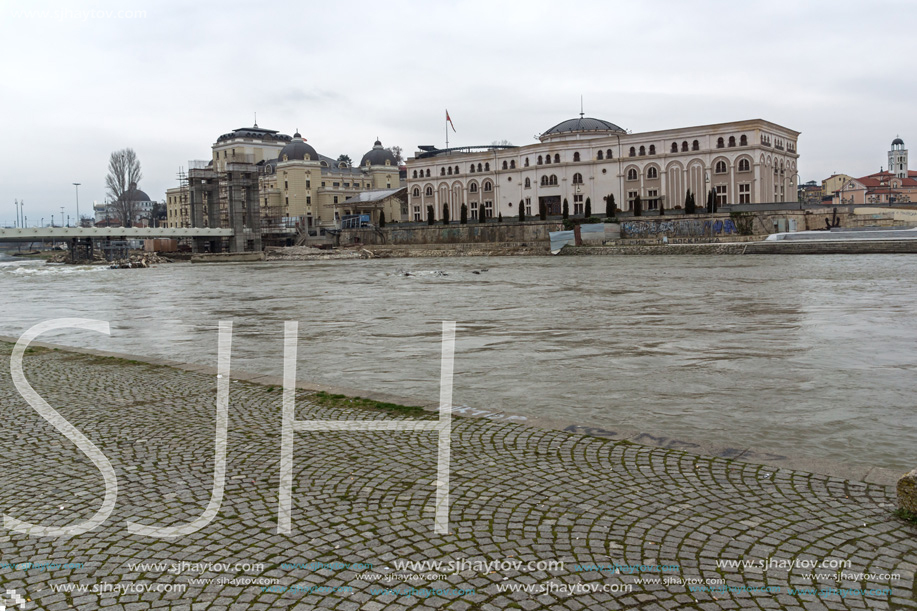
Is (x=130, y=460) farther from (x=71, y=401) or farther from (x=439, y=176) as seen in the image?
(x=439, y=176)

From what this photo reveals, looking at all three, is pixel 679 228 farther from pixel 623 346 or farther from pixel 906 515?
pixel 906 515

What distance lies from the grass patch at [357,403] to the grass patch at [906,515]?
4442 mm

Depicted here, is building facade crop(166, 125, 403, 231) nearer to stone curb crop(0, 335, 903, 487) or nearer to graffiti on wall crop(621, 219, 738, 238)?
graffiti on wall crop(621, 219, 738, 238)

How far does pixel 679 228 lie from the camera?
68.3 meters

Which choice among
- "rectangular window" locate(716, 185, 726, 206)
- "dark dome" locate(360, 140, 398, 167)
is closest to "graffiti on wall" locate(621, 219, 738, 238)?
"rectangular window" locate(716, 185, 726, 206)

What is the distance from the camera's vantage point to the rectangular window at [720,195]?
253 feet

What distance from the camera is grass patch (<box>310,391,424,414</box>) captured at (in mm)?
7797

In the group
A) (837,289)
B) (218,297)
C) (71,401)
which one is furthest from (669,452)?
(218,297)

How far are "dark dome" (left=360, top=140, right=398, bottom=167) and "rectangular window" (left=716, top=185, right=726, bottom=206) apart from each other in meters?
68.5

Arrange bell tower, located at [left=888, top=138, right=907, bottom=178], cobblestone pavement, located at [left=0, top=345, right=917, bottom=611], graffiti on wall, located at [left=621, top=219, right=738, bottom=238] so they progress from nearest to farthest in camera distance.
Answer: cobblestone pavement, located at [left=0, top=345, right=917, bottom=611]
graffiti on wall, located at [left=621, top=219, right=738, bottom=238]
bell tower, located at [left=888, top=138, right=907, bottom=178]

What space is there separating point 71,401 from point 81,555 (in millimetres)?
4705

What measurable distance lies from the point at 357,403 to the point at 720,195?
7616 centimetres

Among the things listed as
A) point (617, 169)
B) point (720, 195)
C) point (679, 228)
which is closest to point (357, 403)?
point (679, 228)

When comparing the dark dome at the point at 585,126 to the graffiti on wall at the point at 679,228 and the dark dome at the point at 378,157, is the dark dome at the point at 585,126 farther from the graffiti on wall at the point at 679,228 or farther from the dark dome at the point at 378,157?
the dark dome at the point at 378,157
